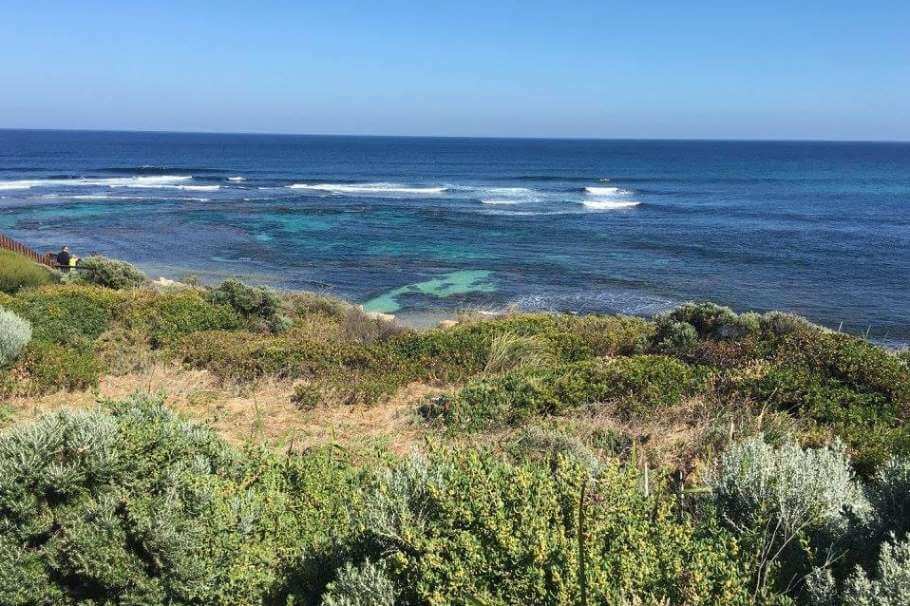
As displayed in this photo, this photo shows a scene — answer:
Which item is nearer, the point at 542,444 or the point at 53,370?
the point at 542,444

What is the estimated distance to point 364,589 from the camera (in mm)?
3199

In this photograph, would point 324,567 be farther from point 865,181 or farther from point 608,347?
point 865,181

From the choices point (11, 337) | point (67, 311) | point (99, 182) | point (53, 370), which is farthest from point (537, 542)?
point (99, 182)

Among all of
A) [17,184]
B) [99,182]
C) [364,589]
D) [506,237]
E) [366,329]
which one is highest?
[99,182]

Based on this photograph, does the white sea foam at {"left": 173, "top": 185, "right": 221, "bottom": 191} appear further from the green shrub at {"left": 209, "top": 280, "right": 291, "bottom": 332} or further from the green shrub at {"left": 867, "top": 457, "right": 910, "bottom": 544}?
the green shrub at {"left": 867, "top": 457, "right": 910, "bottom": 544}

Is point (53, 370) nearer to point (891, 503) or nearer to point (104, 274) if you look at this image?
point (891, 503)

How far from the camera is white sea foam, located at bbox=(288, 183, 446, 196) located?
61.9 metres

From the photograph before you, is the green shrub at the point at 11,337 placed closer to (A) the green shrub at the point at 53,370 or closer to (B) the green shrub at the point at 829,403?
(A) the green shrub at the point at 53,370

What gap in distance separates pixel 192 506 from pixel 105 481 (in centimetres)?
66

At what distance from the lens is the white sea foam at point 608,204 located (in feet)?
172

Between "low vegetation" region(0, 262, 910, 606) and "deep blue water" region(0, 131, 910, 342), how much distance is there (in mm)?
15166

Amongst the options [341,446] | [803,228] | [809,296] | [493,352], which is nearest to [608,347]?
[493,352]

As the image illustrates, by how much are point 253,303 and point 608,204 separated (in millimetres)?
44434

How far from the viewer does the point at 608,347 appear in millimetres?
11031
